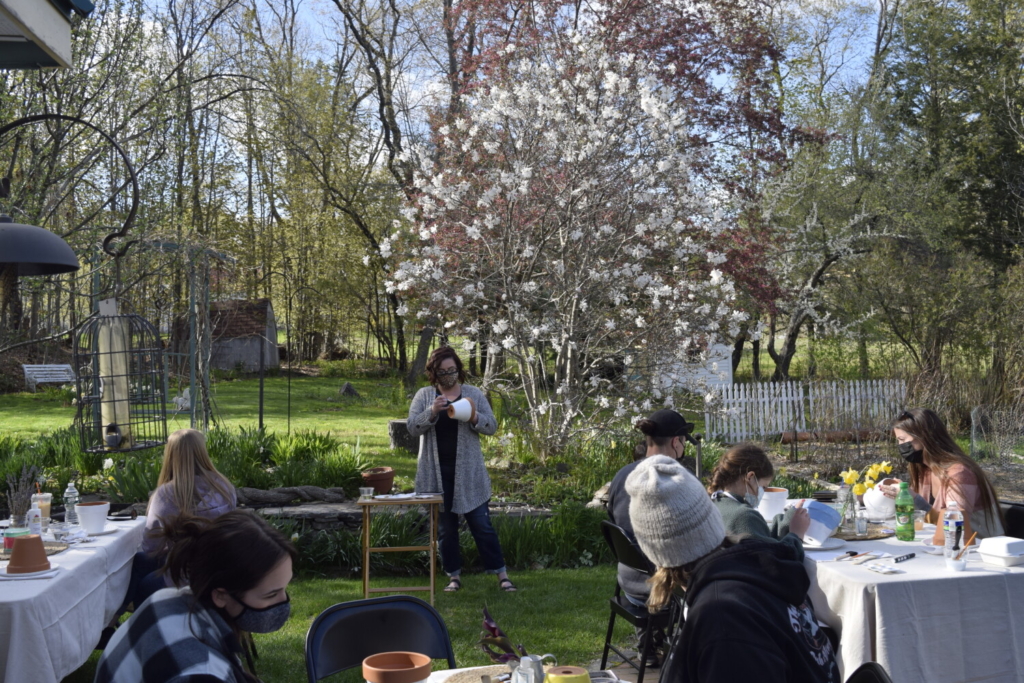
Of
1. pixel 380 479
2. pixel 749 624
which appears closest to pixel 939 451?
pixel 749 624

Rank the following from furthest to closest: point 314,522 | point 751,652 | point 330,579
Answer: point 314,522 → point 330,579 → point 751,652

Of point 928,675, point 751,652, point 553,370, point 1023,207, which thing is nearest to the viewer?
point 751,652

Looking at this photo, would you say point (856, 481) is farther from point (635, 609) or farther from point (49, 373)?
point (49, 373)

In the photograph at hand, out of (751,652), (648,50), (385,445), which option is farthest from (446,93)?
(751,652)

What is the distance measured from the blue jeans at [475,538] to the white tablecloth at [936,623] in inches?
118

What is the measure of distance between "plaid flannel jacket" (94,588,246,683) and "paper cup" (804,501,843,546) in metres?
3.12

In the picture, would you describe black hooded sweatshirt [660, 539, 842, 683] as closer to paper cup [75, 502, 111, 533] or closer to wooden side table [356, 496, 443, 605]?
paper cup [75, 502, 111, 533]

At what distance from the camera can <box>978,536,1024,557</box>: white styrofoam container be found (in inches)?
159

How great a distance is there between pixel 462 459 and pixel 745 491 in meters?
2.60

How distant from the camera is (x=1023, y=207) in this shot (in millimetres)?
18625

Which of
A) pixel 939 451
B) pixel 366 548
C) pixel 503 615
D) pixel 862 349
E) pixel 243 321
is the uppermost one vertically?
pixel 243 321

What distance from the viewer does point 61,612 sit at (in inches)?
157

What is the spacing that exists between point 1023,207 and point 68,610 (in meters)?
19.9

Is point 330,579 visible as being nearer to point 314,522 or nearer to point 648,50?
point 314,522
